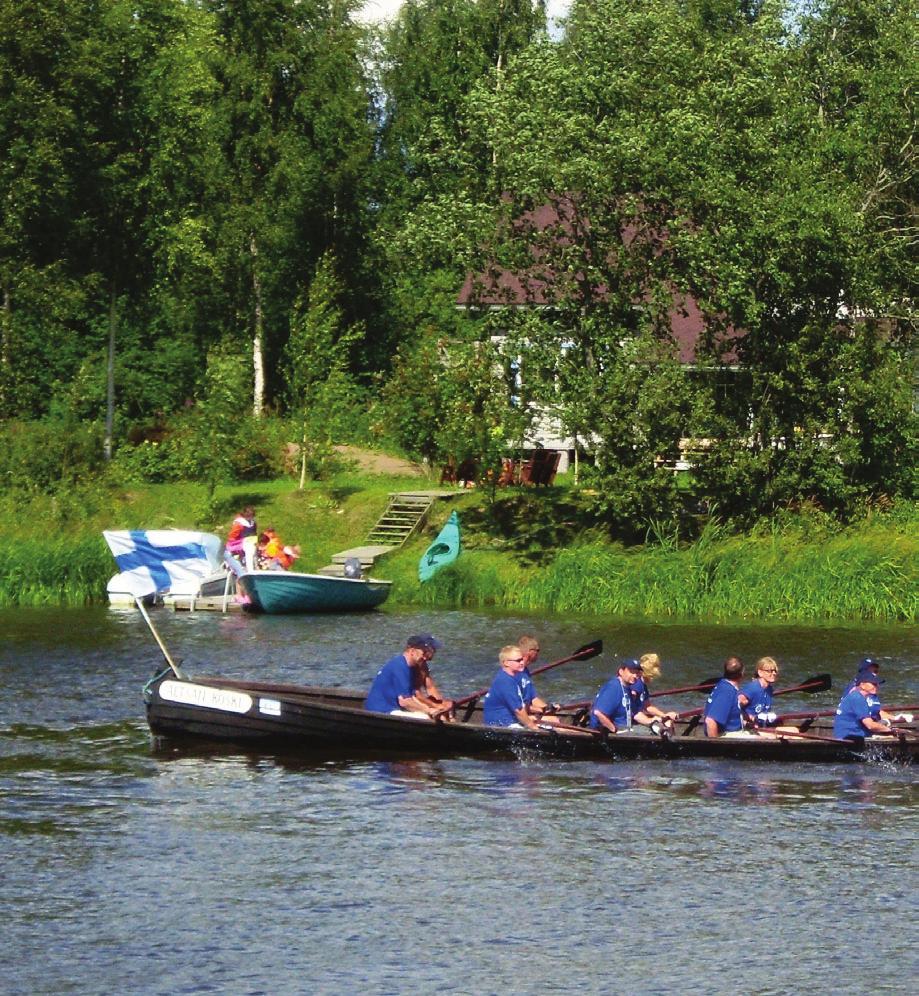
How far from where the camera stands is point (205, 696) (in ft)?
72.8

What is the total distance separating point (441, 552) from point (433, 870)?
2259cm

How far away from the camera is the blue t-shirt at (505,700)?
74.1 ft

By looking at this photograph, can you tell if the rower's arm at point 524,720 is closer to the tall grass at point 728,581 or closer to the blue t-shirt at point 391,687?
the blue t-shirt at point 391,687

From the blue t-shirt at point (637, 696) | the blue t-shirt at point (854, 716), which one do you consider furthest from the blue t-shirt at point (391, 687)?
the blue t-shirt at point (854, 716)

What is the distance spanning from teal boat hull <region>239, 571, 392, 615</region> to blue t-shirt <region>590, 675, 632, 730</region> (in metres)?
14.6

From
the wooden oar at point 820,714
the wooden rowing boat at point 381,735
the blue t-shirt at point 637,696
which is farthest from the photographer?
the wooden oar at point 820,714

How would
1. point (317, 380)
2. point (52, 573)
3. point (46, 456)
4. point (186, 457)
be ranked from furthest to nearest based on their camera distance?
point (317, 380) → point (186, 457) → point (46, 456) → point (52, 573)

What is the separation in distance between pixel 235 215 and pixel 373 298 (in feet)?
21.5

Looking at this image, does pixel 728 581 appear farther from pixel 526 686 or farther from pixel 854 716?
pixel 526 686

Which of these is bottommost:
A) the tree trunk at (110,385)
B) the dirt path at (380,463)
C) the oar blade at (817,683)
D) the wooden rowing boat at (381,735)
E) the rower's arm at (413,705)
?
the wooden rowing boat at (381,735)

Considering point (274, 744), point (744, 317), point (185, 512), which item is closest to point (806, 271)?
point (744, 317)

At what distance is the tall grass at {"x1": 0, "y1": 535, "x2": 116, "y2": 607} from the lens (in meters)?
38.3

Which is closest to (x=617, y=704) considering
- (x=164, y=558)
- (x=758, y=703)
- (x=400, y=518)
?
(x=758, y=703)

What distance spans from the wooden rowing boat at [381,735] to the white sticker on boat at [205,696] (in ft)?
0.04
